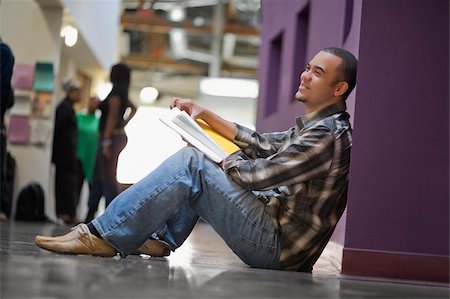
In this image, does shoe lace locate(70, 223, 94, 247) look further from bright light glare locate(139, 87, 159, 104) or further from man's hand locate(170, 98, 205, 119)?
bright light glare locate(139, 87, 159, 104)

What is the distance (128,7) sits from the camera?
1800 centimetres

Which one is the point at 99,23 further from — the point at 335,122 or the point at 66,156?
the point at 335,122

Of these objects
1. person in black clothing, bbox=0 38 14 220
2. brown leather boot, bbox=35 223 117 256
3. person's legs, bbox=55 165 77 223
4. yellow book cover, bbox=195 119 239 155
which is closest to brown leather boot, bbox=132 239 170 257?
brown leather boot, bbox=35 223 117 256

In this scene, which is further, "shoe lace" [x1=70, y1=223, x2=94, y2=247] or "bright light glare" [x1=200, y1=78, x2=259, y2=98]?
"bright light glare" [x1=200, y1=78, x2=259, y2=98]

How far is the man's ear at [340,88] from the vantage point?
3.23m

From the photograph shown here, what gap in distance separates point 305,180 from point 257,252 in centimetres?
37

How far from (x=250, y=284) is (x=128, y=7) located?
1598cm

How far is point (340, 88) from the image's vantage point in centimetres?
325

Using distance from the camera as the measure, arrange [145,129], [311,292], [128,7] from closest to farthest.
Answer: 1. [311,292]
2. [145,129]
3. [128,7]

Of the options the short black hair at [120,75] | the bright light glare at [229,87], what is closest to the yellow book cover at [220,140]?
the short black hair at [120,75]

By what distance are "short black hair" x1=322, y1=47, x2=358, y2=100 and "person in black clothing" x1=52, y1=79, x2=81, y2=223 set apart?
5.61 meters

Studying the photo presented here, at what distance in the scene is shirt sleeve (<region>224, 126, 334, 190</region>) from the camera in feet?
9.79

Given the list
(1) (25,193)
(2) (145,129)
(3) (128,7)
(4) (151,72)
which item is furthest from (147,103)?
(2) (145,129)

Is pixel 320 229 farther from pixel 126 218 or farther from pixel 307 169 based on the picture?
pixel 126 218
